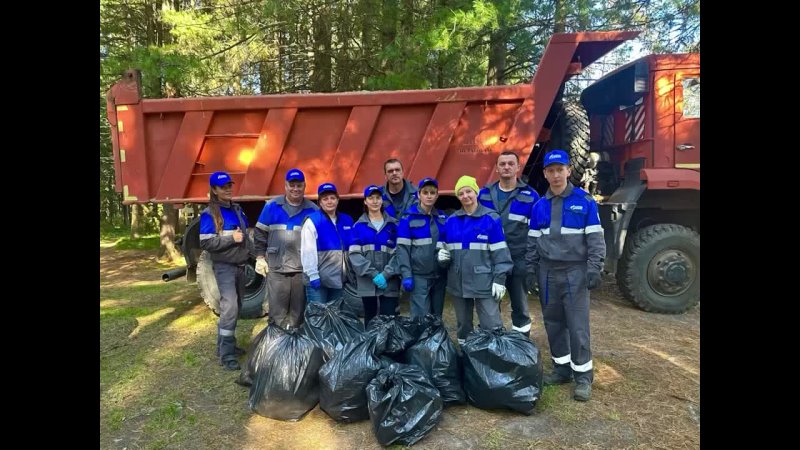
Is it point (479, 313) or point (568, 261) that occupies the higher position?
point (568, 261)

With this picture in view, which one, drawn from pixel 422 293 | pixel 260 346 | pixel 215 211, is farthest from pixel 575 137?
pixel 260 346

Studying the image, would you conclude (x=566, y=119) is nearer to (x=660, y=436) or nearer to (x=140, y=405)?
(x=660, y=436)

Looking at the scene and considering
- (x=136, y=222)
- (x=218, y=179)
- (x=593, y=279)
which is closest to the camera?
(x=593, y=279)

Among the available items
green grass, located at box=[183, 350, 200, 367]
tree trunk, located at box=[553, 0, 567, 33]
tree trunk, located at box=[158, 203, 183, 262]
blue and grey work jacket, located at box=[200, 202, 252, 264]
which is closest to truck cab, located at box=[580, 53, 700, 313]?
tree trunk, located at box=[553, 0, 567, 33]

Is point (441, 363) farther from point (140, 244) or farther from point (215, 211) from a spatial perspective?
point (140, 244)

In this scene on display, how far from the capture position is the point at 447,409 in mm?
3086

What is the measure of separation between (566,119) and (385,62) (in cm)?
371

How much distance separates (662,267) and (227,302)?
469 cm

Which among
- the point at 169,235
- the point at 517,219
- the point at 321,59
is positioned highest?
the point at 321,59

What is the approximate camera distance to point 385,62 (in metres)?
7.75

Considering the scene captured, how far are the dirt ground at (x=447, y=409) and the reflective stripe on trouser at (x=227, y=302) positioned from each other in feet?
0.66

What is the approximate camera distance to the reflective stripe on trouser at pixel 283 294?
3934mm

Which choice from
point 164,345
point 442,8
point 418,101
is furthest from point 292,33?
point 164,345

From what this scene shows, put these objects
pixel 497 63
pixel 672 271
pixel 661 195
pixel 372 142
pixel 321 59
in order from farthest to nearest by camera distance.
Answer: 1. pixel 321 59
2. pixel 497 63
3. pixel 661 195
4. pixel 672 271
5. pixel 372 142
